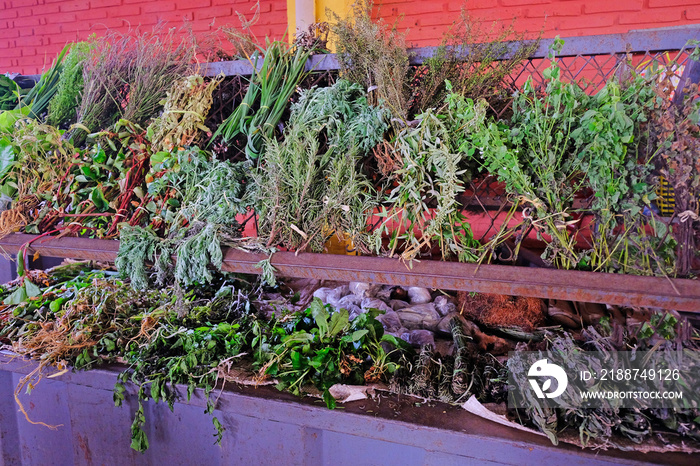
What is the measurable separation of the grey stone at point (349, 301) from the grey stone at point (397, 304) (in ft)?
0.53

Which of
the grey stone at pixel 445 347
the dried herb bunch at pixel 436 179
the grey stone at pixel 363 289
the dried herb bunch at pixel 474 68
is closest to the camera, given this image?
the dried herb bunch at pixel 436 179

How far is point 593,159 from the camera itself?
1.26 meters

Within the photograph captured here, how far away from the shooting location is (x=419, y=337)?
6.04 feet

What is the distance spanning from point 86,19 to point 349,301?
17.6ft

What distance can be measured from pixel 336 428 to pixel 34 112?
2092 mm

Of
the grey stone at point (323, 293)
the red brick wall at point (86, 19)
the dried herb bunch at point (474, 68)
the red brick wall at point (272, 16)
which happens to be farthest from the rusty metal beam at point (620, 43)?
the red brick wall at point (86, 19)

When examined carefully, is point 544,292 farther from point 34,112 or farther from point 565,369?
point 34,112

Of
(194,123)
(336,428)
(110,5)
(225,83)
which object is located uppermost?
(110,5)

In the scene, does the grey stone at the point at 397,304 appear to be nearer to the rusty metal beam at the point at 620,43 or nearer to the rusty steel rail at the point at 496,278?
the rusty steel rail at the point at 496,278

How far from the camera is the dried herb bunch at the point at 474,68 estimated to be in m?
1.50

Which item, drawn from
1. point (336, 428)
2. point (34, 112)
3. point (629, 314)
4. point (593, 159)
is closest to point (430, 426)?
point (336, 428)

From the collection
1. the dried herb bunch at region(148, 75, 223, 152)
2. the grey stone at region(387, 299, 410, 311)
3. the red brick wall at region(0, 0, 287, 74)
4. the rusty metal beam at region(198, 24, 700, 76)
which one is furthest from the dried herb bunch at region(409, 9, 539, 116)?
the red brick wall at region(0, 0, 287, 74)

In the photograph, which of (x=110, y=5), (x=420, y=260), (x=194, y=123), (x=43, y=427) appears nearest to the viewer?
(x=420, y=260)

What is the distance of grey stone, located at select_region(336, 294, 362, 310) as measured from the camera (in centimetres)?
206
